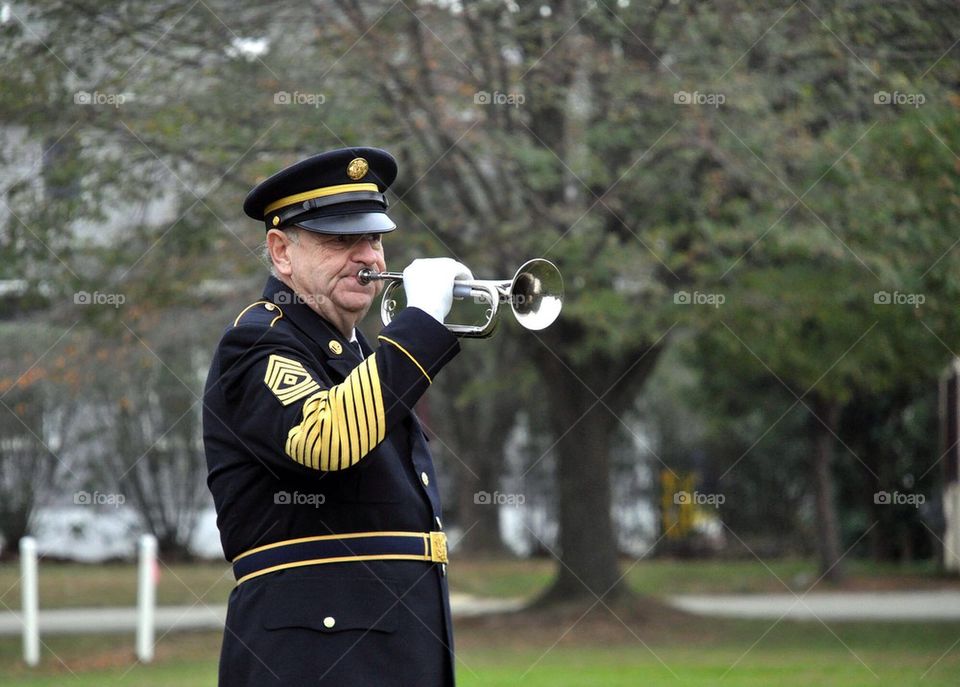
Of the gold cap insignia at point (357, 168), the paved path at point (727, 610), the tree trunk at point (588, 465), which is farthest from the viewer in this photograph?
the paved path at point (727, 610)

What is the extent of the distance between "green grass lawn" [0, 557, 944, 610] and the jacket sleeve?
13.0 meters

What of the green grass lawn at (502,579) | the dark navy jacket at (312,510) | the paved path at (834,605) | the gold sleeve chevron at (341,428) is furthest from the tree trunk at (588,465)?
the gold sleeve chevron at (341,428)

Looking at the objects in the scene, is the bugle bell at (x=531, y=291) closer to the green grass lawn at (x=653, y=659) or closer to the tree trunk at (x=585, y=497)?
the green grass lawn at (x=653, y=659)

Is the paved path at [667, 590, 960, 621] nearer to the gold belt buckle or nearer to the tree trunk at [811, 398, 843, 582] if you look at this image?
the tree trunk at [811, 398, 843, 582]

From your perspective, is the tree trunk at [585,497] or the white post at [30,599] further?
the tree trunk at [585,497]

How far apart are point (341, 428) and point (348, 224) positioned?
561 mm

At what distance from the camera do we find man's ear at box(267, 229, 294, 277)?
2924 millimetres

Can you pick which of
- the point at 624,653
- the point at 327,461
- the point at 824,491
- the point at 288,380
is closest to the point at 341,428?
the point at 327,461

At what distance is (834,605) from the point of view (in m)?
14.9

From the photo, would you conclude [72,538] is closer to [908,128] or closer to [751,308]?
[751,308]

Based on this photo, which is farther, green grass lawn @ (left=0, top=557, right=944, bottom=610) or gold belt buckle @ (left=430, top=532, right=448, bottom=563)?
green grass lawn @ (left=0, top=557, right=944, bottom=610)

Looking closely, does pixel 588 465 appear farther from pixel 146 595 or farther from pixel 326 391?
pixel 326 391

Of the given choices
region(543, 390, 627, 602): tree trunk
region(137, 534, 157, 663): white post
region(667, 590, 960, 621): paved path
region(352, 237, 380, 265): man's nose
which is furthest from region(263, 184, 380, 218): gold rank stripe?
region(667, 590, 960, 621): paved path

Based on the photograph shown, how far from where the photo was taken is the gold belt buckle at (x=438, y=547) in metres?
2.87
